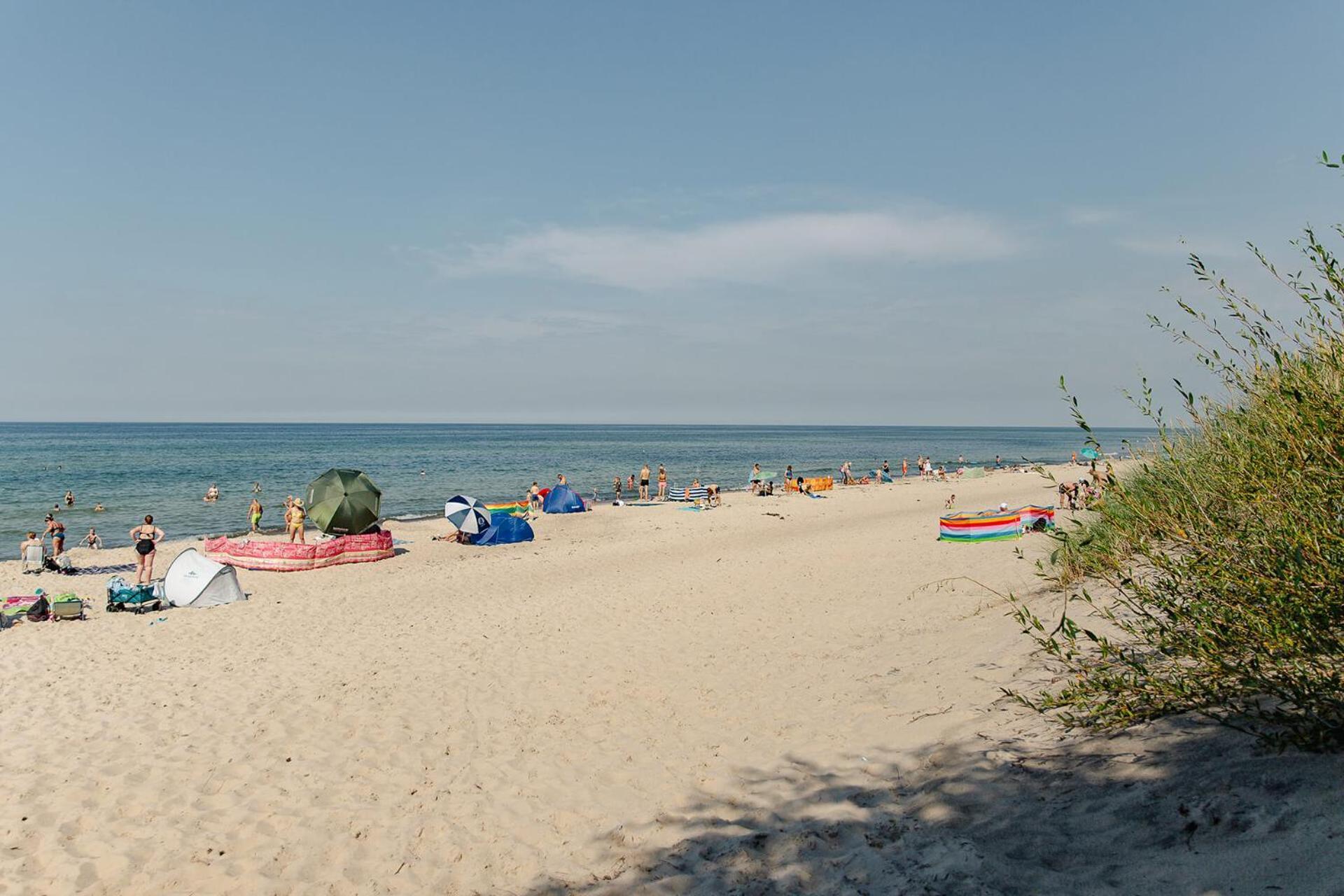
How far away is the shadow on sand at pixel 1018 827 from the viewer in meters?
3.44

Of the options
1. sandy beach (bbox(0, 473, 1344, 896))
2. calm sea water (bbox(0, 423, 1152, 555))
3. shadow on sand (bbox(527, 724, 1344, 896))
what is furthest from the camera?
calm sea water (bbox(0, 423, 1152, 555))

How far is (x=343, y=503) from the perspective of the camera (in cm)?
2083

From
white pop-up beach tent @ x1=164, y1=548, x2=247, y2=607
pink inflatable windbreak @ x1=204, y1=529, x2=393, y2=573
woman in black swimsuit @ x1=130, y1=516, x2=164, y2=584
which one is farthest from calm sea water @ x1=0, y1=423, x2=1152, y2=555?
white pop-up beach tent @ x1=164, y1=548, x2=247, y2=607

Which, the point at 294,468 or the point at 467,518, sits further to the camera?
the point at 294,468

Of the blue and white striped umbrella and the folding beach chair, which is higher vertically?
the blue and white striped umbrella

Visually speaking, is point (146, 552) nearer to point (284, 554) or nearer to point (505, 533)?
point (284, 554)

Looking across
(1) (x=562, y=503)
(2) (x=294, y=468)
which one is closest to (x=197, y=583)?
(1) (x=562, y=503)

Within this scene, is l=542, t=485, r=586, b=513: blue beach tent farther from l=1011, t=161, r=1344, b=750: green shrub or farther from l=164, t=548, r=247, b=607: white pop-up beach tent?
l=1011, t=161, r=1344, b=750: green shrub

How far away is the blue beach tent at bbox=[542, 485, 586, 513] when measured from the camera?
32.0 metres

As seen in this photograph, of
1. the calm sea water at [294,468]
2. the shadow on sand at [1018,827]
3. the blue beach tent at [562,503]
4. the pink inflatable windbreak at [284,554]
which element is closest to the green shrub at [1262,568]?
the shadow on sand at [1018,827]

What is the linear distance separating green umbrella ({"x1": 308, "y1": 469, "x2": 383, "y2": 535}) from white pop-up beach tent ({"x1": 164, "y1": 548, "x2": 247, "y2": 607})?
534 cm

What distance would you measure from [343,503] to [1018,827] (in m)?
19.8

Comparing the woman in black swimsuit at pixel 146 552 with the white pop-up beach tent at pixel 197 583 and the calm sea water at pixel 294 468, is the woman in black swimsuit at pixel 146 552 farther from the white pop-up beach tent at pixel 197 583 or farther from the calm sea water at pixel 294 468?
the calm sea water at pixel 294 468

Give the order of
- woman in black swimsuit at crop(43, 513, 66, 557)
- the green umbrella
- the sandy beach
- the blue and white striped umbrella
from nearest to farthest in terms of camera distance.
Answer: the sandy beach < woman in black swimsuit at crop(43, 513, 66, 557) < the green umbrella < the blue and white striped umbrella
